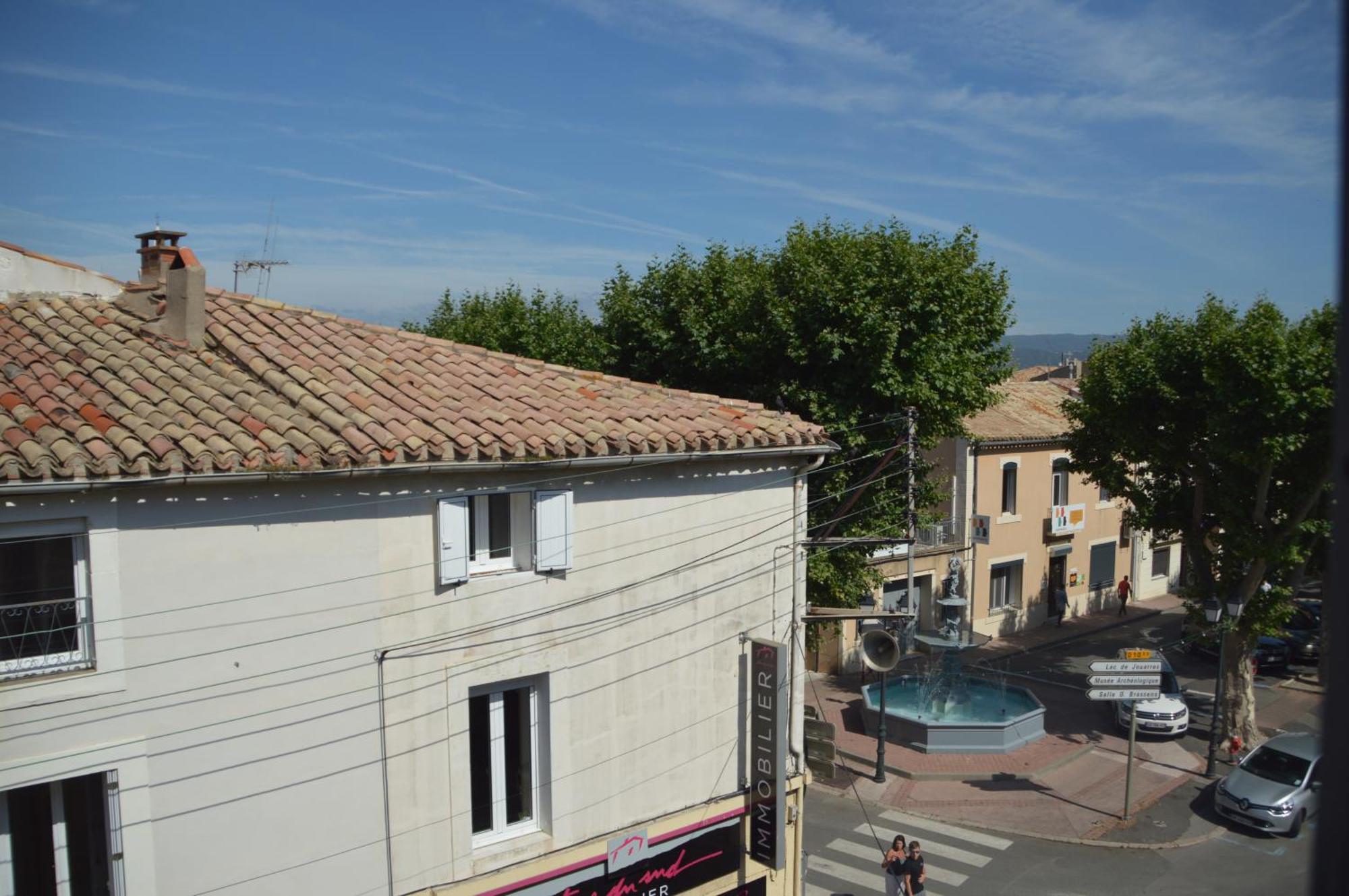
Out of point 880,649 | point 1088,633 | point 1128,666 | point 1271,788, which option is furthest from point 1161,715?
point 880,649

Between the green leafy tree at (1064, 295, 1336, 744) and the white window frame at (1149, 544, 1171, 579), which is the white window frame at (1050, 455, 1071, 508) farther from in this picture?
the green leafy tree at (1064, 295, 1336, 744)

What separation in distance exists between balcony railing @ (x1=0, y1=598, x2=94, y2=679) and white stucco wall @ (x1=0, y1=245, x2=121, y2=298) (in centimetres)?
439

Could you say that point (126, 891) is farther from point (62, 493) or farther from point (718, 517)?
point (718, 517)

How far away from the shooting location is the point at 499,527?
1043cm

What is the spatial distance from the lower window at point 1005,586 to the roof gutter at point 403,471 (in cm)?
2331

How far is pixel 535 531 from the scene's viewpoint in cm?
1031

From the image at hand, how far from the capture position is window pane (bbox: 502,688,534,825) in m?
10.7

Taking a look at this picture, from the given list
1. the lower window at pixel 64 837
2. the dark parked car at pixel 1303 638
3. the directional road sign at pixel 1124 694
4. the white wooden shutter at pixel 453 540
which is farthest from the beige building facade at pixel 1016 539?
the lower window at pixel 64 837

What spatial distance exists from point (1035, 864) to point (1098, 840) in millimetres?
1725

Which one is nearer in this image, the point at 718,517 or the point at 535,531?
the point at 535,531

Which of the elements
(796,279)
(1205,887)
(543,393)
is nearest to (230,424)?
(543,393)

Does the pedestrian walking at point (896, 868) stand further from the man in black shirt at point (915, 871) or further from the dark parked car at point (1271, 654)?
the dark parked car at point (1271, 654)

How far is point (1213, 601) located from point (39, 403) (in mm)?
21429

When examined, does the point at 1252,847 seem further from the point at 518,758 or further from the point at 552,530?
the point at 552,530
